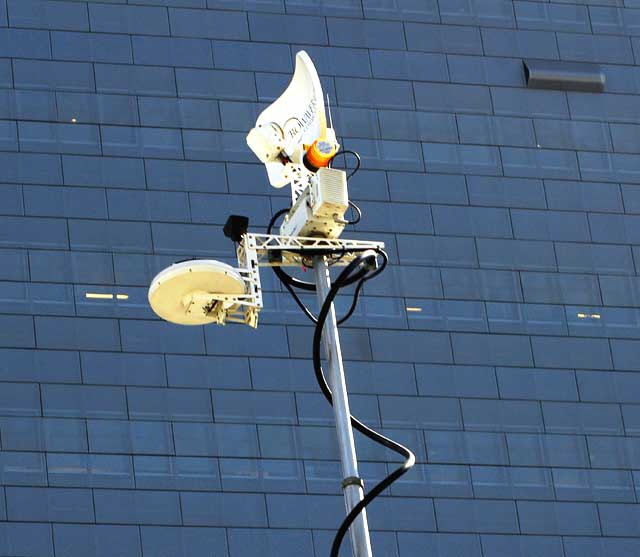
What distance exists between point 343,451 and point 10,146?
67.4 metres

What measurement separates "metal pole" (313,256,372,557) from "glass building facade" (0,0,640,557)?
192ft

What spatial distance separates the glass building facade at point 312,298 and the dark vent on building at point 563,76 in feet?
1.43

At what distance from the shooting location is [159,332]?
8200 cm

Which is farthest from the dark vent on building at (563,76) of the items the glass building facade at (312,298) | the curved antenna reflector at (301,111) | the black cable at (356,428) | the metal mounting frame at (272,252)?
the black cable at (356,428)

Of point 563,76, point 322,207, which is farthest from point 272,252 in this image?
point 563,76

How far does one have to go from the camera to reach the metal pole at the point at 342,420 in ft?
59.7

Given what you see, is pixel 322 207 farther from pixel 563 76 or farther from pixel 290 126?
pixel 563 76

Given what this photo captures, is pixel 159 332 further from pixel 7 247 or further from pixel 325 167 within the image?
pixel 325 167

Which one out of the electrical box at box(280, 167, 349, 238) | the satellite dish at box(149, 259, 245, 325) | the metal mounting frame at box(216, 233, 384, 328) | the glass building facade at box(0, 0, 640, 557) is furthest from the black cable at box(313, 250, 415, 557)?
the glass building facade at box(0, 0, 640, 557)

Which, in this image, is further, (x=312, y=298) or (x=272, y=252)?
(x=312, y=298)

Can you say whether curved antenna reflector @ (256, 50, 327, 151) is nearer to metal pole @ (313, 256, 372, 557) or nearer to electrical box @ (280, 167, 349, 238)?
electrical box @ (280, 167, 349, 238)

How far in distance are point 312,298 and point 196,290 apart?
68.7 m

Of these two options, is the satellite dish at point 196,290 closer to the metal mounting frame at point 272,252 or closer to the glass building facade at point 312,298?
the metal mounting frame at point 272,252

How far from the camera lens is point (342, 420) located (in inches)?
744
